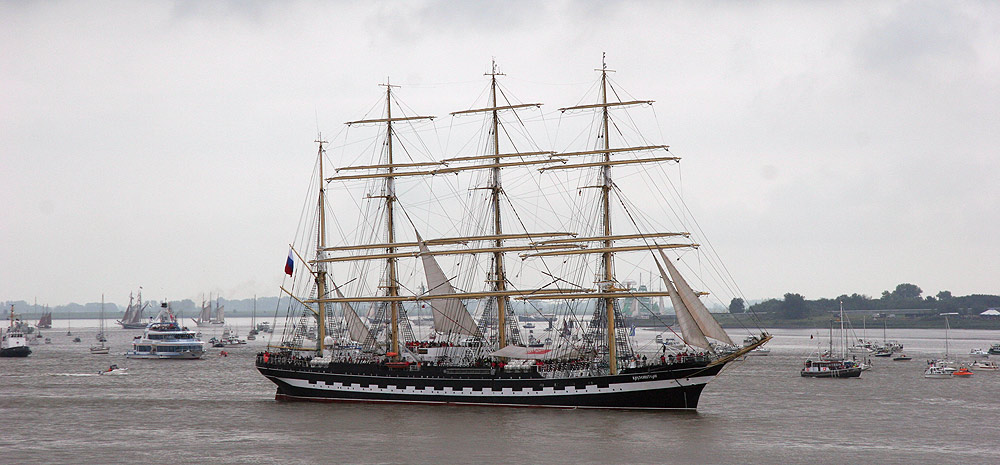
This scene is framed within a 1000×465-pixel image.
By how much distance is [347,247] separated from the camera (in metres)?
81.6

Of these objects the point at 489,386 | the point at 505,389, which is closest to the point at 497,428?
the point at 505,389

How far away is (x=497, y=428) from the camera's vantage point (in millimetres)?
57750

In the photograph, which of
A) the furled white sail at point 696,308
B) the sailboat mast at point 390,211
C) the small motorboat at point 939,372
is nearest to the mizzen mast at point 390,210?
the sailboat mast at point 390,211

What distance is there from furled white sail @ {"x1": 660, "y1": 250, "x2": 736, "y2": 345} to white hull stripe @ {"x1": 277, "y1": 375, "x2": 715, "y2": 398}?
3.21m

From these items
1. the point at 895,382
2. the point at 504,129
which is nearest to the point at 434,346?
the point at 504,129

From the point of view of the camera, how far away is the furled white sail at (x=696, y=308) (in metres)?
63.1

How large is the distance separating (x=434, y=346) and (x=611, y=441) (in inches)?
1009

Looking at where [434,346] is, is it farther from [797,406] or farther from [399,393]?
[797,406]

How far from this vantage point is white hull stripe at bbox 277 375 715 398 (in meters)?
64.3

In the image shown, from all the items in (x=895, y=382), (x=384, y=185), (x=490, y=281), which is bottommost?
(x=895, y=382)

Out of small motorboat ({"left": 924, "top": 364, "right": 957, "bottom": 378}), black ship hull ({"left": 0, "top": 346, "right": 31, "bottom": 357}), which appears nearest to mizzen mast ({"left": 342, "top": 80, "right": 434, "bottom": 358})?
small motorboat ({"left": 924, "top": 364, "right": 957, "bottom": 378})

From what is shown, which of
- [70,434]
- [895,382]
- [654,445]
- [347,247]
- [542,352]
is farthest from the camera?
[895,382]

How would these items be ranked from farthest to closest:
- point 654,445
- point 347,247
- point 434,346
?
point 347,247
point 434,346
point 654,445

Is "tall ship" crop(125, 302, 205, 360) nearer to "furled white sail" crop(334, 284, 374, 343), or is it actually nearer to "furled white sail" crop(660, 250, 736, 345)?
"furled white sail" crop(334, 284, 374, 343)
